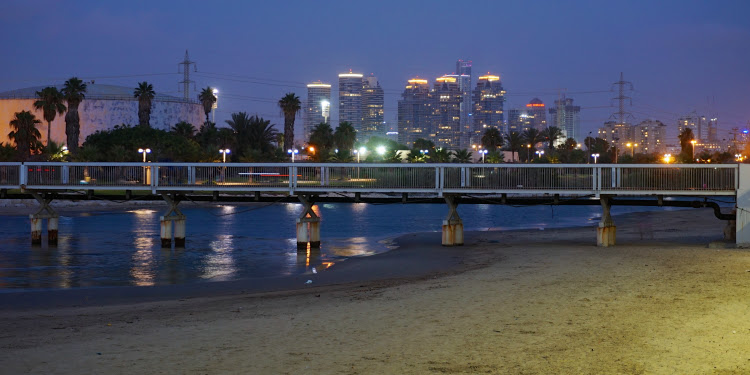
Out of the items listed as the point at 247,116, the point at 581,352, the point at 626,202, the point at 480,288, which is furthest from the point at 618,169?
the point at 247,116

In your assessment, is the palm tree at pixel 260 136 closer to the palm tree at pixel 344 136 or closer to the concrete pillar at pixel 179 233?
the palm tree at pixel 344 136

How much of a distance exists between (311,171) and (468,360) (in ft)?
77.3

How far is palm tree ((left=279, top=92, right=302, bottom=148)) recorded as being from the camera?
10569 centimetres

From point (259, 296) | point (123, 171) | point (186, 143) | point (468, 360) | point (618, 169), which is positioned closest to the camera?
point (468, 360)

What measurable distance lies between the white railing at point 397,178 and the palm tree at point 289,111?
226ft

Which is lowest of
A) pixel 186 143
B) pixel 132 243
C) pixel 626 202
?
pixel 132 243

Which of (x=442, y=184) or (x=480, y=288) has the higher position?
(x=442, y=184)

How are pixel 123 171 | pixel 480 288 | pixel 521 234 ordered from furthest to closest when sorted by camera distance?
pixel 521 234 < pixel 123 171 < pixel 480 288

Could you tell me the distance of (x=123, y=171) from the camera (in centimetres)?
3575

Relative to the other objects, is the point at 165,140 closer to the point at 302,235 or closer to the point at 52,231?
the point at 52,231

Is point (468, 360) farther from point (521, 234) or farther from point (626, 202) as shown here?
point (521, 234)

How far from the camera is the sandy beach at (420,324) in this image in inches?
410

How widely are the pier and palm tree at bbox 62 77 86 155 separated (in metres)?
56.8

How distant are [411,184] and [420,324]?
1954 centimetres
